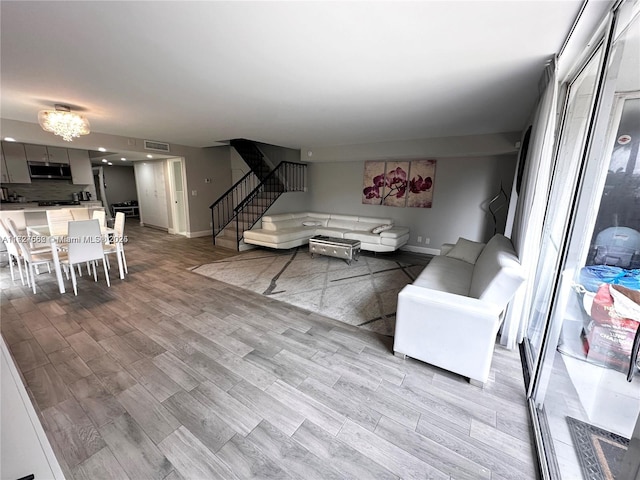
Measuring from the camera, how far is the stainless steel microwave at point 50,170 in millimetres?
5922

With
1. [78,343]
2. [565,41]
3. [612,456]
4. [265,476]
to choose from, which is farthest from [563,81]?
[78,343]

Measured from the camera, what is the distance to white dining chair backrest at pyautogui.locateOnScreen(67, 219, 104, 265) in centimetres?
321

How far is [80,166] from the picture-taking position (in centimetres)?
668

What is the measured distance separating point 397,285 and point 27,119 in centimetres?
661

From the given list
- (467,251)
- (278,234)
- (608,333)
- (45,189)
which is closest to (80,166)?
(45,189)

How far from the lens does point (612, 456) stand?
1.19 metres

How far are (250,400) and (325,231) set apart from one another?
4.69 m

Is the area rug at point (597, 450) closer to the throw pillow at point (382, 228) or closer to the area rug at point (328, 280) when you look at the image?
the area rug at point (328, 280)

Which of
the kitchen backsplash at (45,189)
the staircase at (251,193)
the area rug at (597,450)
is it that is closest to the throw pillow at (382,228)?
the staircase at (251,193)

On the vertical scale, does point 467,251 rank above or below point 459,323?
above

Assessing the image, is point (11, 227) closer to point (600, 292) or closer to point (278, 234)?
point (278, 234)

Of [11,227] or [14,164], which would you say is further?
[14,164]

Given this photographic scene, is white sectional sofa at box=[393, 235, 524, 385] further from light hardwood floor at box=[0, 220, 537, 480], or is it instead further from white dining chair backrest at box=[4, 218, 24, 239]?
white dining chair backrest at box=[4, 218, 24, 239]

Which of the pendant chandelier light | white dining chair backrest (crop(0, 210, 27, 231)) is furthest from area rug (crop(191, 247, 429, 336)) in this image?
white dining chair backrest (crop(0, 210, 27, 231))
